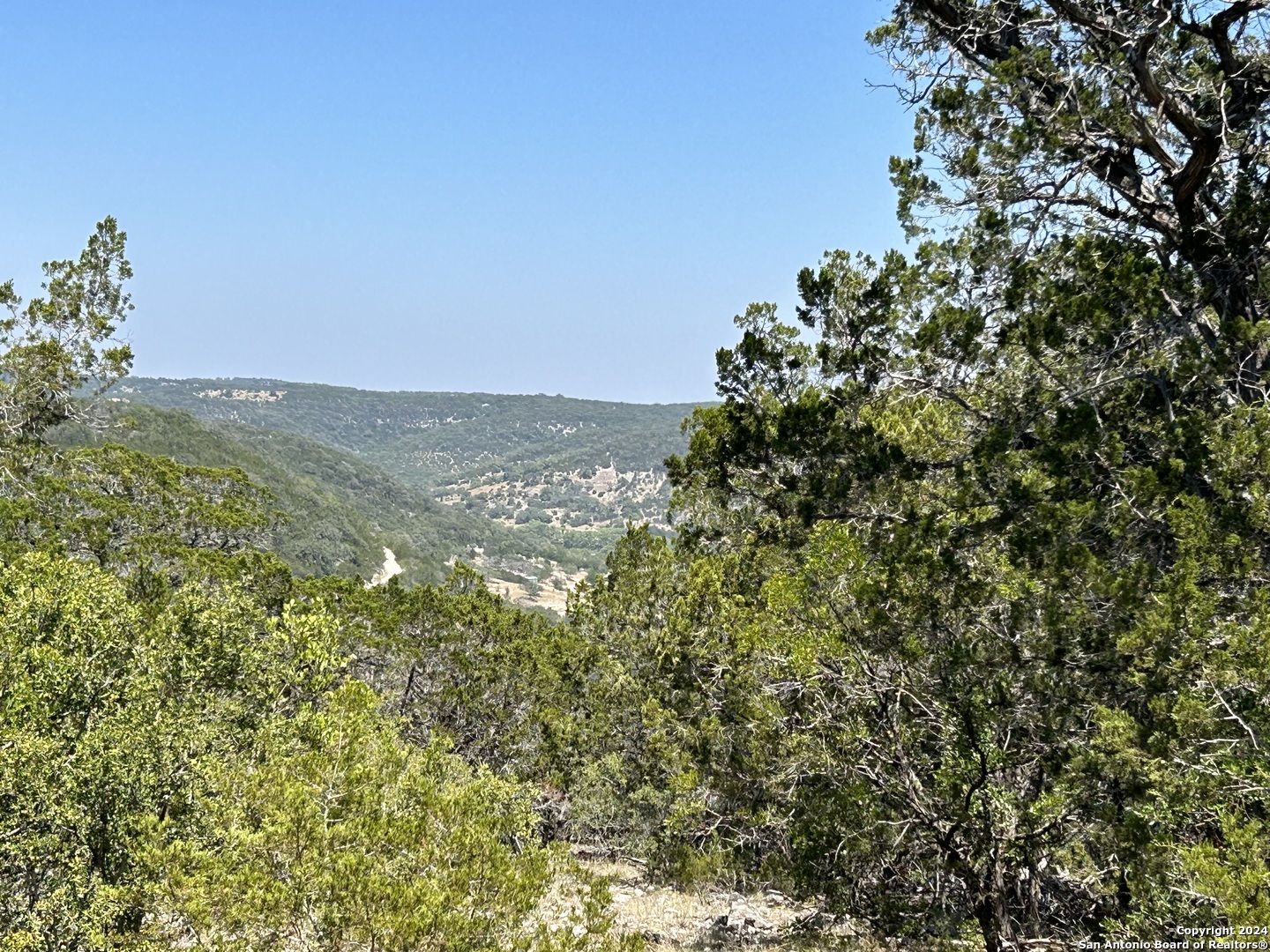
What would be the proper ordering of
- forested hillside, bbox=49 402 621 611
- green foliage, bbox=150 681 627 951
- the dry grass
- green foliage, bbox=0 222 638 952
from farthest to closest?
forested hillside, bbox=49 402 621 611
the dry grass
green foliage, bbox=0 222 638 952
green foliage, bbox=150 681 627 951

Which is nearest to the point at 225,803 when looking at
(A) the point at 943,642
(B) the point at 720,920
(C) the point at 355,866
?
(C) the point at 355,866

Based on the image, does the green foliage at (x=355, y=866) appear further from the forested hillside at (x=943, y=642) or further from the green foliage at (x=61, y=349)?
the green foliage at (x=61, y=349)

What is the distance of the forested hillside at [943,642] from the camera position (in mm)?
4086

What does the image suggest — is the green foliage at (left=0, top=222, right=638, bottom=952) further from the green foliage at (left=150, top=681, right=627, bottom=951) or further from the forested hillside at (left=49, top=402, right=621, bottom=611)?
the forested hillside at (left=49, top=402, right=621, bottom=611)

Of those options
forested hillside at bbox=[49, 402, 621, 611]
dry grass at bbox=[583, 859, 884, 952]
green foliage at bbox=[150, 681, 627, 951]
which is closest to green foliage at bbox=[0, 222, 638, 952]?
green foliage at bbox=[150, 681, 627, 951]

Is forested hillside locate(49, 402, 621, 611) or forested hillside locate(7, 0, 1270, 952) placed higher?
forested hillside locate(7, 0, 1270, 952)

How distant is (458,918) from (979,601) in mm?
3756

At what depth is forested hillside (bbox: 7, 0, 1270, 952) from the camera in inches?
161

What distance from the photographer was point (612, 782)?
1393cm

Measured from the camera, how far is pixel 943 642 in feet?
17.4

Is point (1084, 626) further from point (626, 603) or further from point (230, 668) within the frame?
point (626, 603)

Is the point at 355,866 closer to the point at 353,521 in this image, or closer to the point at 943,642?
the point at 943,642

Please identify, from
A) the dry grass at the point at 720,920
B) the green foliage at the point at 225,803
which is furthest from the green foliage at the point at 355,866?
the dry grass at the point at 720,920

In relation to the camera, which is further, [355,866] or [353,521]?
[353,521]
